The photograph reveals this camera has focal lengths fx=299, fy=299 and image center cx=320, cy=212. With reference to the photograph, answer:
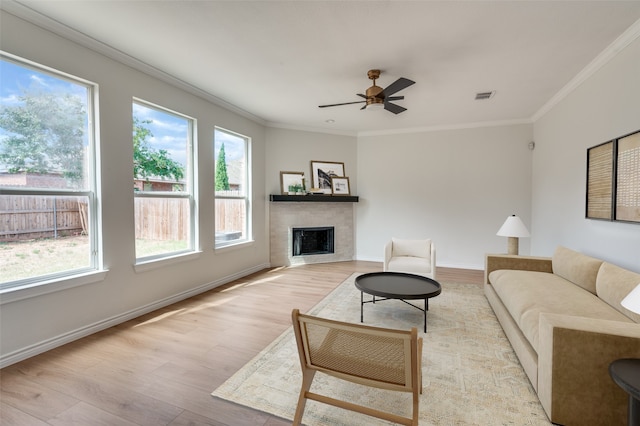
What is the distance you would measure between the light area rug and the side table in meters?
0.45

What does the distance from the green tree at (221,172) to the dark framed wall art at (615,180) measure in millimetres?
4693

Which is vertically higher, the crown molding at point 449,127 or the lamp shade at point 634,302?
the crown molding at point 449,127

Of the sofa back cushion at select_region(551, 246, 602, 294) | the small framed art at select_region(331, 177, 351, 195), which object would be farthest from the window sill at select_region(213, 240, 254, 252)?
the sofa back cushion at select_region(551, 246, 602, 294)

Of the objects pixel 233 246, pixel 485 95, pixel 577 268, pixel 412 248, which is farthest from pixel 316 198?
pixel 577 268

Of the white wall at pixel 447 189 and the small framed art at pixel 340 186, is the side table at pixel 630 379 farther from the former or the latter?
the small framed art at pixel 340 186

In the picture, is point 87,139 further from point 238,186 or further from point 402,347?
point 402,347

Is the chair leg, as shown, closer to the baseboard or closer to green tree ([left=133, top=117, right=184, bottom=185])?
the baseboard

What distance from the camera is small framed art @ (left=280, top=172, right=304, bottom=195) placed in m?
5.86

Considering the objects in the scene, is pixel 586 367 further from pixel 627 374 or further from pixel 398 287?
pixel 398 287

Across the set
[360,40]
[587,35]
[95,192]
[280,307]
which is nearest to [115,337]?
[95,192]

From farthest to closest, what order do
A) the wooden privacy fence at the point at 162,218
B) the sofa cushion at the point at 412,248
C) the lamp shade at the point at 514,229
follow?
the sofa cushion at the point at 412,248, the lamp shade at the point at 514,229, the wooden privacy fence at the point at 162,218

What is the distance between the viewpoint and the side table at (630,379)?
1.29 m

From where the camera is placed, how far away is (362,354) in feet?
4.78

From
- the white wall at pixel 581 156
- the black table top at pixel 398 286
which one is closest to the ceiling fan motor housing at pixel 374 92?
the black table top at pixel 398 286
